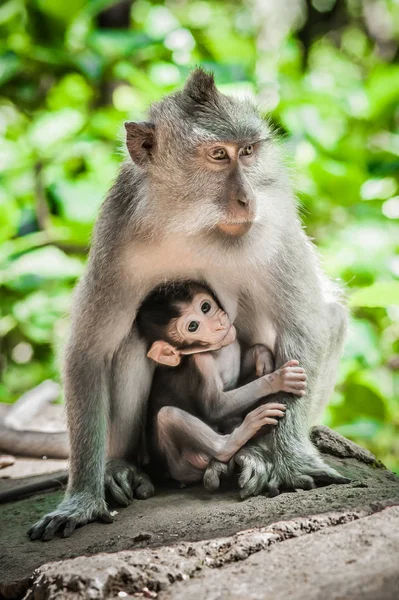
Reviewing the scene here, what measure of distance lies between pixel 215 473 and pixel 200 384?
20.4 inches

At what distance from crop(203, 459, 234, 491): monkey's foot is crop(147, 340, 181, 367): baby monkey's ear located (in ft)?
2.03

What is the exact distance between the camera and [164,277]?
4551 millimetres

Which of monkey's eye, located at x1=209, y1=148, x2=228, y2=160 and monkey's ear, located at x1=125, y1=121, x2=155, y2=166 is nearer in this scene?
monkey's eye, located at x1=209, y1=148, x2=228, y2=160

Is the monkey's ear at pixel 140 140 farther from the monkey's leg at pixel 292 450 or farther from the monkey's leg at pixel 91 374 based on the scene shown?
the monkey's leg at pixel 292 450

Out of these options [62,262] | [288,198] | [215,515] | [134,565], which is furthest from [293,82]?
[134,565]

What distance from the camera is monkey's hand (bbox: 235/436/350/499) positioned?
444 centimetres

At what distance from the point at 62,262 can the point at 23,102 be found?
3987 mm

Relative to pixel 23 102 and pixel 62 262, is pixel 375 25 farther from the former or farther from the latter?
pixel 62 262

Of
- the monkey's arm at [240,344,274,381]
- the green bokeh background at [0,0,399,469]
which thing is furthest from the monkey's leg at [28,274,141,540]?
the green bokeh background at [0,0,399,469]

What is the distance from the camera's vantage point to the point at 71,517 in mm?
4434


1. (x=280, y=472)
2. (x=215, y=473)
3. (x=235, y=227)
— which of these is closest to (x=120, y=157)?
(x=235, y=227)

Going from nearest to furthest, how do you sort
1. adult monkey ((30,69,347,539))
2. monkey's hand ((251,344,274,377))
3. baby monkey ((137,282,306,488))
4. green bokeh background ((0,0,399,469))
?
adult monkey ((30,69,347,539)) < baby monkey ((137,282,306,488)) < monkey's hand ((251,344,274,377)) < green bokeh background ((0,0,399,469))

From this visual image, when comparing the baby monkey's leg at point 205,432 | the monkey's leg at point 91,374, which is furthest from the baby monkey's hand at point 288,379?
the monkey's leg at point 91,374

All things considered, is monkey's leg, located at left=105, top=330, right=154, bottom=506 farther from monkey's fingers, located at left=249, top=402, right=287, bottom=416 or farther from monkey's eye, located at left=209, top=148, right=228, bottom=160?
monkey's eye, located at left=209, top=148, right=228, bottom=160
